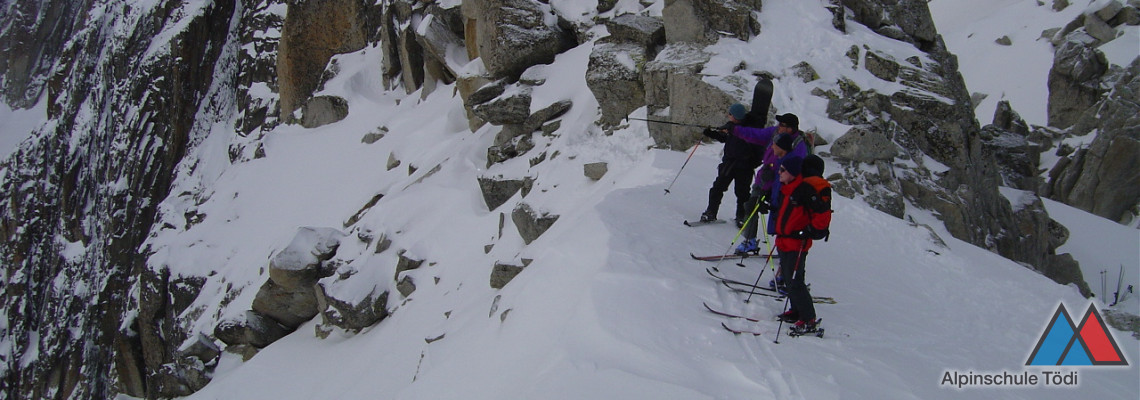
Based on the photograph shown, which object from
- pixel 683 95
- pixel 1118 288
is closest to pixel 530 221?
pixel 683 95

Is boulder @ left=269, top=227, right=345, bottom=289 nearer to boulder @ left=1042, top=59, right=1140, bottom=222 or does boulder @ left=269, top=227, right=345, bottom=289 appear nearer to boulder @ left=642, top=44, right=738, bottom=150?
boulder @ left=642, top=44, right=738, bottom=150

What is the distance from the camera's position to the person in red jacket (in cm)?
545

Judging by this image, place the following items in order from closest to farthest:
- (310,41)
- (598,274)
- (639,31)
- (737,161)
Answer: (598,274)
(737,161)
(639,31)
(310,41)

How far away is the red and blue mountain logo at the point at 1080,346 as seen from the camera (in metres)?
5.55

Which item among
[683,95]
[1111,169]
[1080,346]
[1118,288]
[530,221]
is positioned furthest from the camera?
[1111,169]

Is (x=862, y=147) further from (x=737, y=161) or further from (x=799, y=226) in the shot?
(x=799, y=226)

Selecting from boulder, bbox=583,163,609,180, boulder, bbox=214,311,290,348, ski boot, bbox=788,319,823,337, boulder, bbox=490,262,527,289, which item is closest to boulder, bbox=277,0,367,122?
boulder, bbox=214,311,290,348

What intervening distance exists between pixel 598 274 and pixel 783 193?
68.6 inches

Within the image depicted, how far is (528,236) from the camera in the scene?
10883 mm

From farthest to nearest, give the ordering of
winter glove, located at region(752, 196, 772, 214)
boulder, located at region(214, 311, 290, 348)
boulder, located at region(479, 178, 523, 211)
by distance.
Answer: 1. boulder, located at region(214, 311, 290, 348)
2. boulder, located at region(479, 178, 523, 211)
3. winter glove, located at region(752, 196, 772, 214)

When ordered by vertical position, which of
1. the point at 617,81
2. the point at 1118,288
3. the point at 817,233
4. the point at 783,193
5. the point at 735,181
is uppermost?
the point at 617,81

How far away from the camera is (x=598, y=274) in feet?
19.8

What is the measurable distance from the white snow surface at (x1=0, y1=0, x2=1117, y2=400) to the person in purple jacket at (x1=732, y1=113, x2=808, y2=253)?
34cm

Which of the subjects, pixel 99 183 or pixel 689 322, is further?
pixel 99 183
